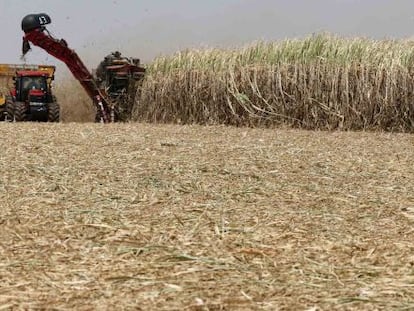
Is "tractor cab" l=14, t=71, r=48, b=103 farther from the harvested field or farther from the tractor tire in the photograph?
the harvested field

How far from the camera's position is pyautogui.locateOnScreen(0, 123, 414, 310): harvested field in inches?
96.4

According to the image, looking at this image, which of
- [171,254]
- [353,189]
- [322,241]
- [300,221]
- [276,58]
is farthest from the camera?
[276,58]

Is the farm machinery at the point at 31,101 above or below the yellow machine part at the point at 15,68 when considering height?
below

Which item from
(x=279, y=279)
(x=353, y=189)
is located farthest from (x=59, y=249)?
(x=353, y=189)

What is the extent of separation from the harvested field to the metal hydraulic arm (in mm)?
8463

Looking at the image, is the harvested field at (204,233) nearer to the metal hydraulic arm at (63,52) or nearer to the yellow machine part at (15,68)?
the metal hydraulic arm at (63,52)

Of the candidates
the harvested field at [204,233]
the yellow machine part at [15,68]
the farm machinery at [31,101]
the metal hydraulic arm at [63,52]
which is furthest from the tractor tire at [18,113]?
the harvested field at [204,233]

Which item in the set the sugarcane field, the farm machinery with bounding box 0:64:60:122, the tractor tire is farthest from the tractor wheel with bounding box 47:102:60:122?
the sugarcane field

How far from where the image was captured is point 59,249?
9.88 ft

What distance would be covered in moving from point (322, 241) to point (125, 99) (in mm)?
12160

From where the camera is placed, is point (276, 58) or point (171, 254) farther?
point (276, 58)

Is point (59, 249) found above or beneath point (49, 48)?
beneath

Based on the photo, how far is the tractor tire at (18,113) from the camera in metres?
13.8

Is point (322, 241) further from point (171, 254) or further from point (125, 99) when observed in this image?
point (125, 99)
